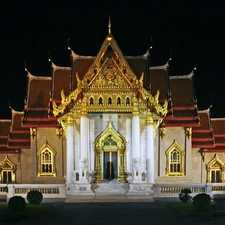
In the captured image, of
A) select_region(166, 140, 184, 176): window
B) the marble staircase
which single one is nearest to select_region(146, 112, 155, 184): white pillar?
the marble staircase

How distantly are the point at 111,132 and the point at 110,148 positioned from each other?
116 centimetres

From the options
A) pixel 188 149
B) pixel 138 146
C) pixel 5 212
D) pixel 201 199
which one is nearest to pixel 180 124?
pixel 188 149

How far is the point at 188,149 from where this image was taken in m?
36.3

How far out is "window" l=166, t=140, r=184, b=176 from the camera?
119ft

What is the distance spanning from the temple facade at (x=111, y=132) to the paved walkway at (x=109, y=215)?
4.55m

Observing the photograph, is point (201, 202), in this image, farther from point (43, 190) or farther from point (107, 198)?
point (43, 190)

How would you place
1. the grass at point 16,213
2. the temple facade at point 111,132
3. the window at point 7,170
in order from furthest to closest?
the window at point 7,170 → the temple facade at point 111,132 → the grass at point 16,213

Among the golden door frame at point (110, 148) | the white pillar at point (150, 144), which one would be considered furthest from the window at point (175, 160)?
the golden door frame at point (110, 148)

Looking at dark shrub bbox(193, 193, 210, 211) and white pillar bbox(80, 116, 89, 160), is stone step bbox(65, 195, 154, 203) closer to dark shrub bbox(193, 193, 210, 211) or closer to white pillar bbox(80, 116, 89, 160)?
white pillar bbox(80, 116, 89, 160)

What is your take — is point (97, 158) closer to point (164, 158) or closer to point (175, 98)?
point (164, 158)

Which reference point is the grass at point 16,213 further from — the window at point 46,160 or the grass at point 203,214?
the window at point 46,160

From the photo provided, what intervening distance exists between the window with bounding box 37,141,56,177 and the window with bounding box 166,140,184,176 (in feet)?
28.1

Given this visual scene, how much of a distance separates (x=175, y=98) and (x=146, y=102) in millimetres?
5359

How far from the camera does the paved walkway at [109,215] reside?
20152 mm
